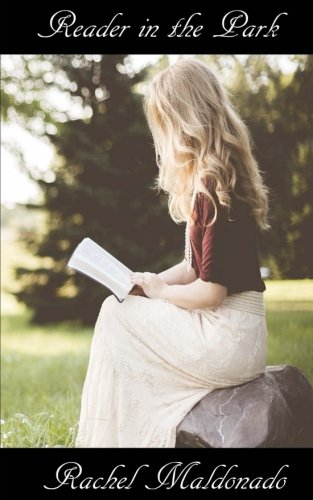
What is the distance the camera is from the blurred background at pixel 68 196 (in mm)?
5746

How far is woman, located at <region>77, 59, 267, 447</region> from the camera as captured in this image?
238 cm

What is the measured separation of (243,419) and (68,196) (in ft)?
16.2

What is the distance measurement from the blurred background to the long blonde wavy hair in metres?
1.82

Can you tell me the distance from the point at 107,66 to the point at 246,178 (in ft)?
14.9

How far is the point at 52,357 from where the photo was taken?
6543 mm

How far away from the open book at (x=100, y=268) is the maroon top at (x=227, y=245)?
0.29 meters
